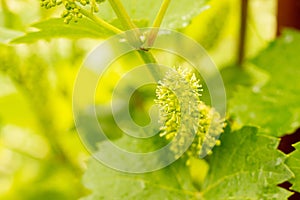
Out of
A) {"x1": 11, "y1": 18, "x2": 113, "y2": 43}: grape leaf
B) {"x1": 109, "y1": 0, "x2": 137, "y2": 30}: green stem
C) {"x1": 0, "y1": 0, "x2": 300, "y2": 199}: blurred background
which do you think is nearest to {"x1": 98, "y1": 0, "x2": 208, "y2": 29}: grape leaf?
{"x1": 11, "y1": 18, "x2": 113, "y2": 43}: grape leaf

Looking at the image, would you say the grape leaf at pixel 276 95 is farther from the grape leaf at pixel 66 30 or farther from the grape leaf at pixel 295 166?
the grape leaf at pixel 66 30

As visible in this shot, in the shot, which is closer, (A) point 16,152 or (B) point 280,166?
(B) point 280,166

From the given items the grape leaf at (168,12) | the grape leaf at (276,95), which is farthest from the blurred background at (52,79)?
the grape leaf at (168,12)

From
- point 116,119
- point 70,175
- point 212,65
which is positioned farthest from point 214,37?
point 70,175

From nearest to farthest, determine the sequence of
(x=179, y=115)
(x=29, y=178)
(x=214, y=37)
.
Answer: (x=179, y=115) → (x=214, y=37) → (x=29, y=178)

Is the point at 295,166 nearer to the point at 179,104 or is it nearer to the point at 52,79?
the point at 179,104

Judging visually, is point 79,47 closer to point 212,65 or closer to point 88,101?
point 88,101
